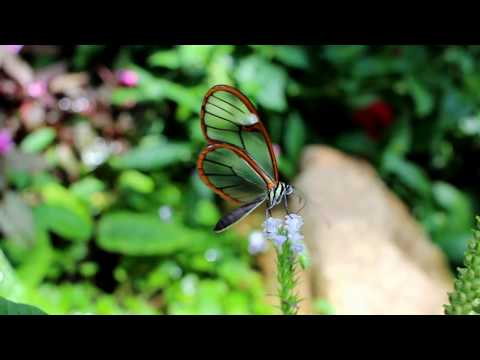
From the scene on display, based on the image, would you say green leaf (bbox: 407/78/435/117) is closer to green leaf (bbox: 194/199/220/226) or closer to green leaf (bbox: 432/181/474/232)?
green leaf (bbox: 432/181/474/232)

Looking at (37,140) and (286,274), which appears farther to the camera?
(37,140)

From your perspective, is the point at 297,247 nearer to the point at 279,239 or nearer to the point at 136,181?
the point at 279,239

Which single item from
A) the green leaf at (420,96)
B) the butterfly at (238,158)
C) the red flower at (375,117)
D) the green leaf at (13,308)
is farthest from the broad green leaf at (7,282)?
the red flower at (375,117)

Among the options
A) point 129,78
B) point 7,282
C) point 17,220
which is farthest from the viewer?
point 129,78

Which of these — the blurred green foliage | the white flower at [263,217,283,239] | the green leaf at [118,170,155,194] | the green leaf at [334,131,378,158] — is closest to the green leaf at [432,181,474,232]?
the blurred green foliage

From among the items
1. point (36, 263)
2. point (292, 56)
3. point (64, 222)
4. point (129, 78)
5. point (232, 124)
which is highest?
point (292, 56)

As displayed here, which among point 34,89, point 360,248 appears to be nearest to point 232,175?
point 360,248
